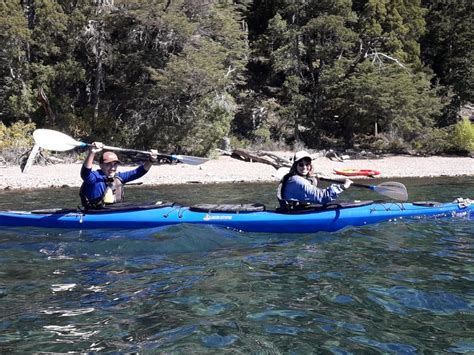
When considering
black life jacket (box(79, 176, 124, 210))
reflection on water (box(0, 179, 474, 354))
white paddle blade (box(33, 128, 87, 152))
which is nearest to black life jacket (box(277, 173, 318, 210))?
reflection on water (box(0, 179, 474, 354))

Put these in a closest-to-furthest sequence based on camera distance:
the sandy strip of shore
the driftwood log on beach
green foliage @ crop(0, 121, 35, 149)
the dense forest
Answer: the sandy strip of shore, green foliage @ crop(0, 121, 35, 149), the driftwood log on beach, the dense forest

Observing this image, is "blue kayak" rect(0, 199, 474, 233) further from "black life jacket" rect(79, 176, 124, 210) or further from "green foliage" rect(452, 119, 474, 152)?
"green foliage" rect(452, 119, 474, 152)

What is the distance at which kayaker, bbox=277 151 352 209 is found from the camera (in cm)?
646

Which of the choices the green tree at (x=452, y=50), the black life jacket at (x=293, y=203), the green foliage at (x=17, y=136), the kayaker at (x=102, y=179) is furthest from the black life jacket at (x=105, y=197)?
the green tree at (x=452, y=50)

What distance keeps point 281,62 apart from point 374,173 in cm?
906

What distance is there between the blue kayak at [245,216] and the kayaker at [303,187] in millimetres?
219

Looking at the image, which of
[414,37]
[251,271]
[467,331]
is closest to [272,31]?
[414,37]

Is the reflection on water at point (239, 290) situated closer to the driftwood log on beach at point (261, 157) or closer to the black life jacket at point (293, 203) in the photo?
the black life jacket at point (293, 203)

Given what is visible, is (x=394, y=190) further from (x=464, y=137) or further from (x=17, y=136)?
(x=464, y=137)

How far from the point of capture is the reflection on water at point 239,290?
3.30 m

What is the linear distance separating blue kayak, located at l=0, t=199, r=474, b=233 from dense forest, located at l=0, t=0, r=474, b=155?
10751 millimetres

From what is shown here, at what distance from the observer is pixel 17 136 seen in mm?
17531

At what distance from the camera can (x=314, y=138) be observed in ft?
76.5

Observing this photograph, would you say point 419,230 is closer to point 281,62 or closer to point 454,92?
point 281,62
